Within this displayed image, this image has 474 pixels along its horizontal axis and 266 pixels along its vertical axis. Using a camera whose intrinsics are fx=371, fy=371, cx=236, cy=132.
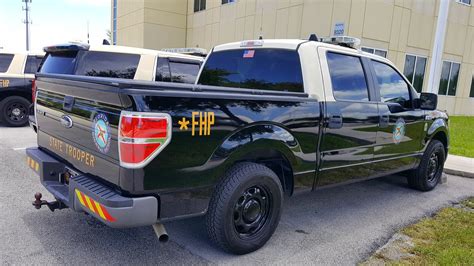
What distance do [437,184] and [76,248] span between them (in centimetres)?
562

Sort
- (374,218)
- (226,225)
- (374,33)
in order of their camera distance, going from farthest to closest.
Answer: (374,33) → (374,218) → (226,225)

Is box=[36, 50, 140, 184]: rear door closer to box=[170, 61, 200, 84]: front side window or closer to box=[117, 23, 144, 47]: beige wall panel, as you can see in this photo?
box=[170, 61, 200, 84]: front side window

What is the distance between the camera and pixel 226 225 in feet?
10.0

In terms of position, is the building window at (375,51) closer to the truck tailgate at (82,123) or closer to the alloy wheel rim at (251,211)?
the alloy wheel rim at (251,211)

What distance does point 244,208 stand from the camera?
3232mm

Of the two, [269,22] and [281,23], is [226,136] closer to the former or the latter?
[281,23]

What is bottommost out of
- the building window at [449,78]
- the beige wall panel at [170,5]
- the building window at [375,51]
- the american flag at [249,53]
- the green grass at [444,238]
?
the green grass at [444,238]

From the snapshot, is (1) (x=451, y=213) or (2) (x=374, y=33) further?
(2) (x=374, y=33)

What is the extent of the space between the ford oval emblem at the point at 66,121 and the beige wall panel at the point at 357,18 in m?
13.9

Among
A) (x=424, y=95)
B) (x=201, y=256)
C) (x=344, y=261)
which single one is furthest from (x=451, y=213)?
(x=201, y=256)

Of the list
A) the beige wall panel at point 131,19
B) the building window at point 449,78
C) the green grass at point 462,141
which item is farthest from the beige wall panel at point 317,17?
the beige wall panel at point 131,19

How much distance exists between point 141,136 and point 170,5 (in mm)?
24940

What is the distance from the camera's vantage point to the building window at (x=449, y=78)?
62.9 ft

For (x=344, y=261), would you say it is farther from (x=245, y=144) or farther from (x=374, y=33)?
(x=374, y=33)
